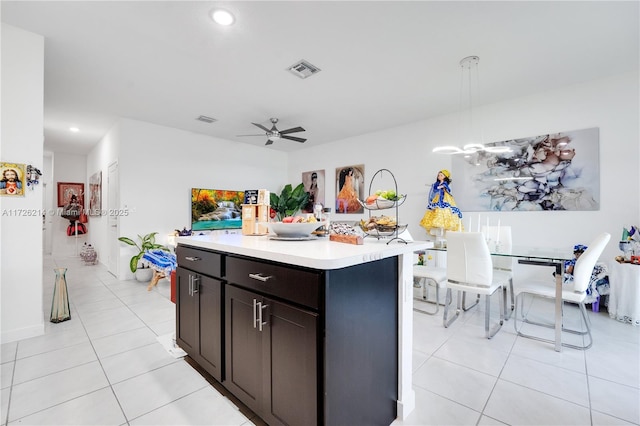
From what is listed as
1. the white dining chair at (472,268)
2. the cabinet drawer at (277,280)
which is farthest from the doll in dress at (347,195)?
the cabinet drawer at (277,280)

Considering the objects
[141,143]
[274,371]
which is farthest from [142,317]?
[141,143]

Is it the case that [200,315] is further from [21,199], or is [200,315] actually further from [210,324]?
[21,199]

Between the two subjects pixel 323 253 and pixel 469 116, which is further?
pixel 469 116

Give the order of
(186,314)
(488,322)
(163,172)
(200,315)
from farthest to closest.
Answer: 1. (163,172)
2. (488,322)
3. (186,314)
4. (200,315)

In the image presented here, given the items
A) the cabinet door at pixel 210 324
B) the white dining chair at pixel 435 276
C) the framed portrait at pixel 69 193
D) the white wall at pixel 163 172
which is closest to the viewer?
the cabinet door at pixel 210 324

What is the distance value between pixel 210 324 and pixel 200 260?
41 cm

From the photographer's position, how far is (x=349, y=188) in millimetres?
5938

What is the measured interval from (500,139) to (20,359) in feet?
18.6

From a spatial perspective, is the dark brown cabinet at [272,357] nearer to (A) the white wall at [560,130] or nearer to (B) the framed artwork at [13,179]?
(B) the framed artwork at [13,179]

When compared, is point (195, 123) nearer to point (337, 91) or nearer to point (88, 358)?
point (337, 91)

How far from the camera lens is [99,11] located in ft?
7.36

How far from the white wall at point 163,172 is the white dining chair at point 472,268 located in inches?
188

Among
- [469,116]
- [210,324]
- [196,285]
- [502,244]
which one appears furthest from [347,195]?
[210,324]

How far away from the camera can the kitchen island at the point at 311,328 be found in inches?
43.3
